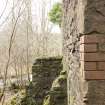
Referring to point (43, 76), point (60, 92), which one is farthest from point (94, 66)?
point (43, 76)

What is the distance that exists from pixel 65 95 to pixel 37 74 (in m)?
2.02

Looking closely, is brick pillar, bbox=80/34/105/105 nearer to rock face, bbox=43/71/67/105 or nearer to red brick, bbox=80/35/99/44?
red brick, bbox=80/35/99/44

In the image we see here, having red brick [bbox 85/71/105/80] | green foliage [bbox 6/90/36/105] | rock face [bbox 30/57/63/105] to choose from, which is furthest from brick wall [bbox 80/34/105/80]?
green foliage [bbox 6/90/36/105]

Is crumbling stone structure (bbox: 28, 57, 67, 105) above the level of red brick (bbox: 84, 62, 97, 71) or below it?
below

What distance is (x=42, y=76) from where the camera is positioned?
7094mm

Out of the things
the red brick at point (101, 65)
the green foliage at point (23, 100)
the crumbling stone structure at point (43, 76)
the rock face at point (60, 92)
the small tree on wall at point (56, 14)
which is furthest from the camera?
the small tree on wall at point (56, 14)

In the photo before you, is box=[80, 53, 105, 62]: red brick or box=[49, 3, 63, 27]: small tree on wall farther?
box=[49, 3, 63, 27]: small tree on wall

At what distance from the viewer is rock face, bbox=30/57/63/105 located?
23.0 feet

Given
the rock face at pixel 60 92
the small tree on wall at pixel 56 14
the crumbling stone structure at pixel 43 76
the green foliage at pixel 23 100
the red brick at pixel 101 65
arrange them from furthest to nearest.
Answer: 1. the small tree on wall at pixel 56 14
2. the green foliage at pixel 23 100
3. the crumbling stone structure at pixel 43 76
4. the rock face at pixel 60 92
5. the red brick at pixel 101 65

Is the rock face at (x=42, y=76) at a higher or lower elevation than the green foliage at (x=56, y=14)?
lower

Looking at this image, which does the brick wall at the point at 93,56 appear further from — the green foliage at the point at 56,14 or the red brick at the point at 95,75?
the green foliage at the point at 56,14

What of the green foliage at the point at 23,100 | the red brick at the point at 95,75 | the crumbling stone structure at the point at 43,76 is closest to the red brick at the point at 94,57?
the red brick at the point at 95,75

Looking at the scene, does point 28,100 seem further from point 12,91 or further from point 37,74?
point 12,91

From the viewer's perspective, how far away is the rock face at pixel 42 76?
6997mm
